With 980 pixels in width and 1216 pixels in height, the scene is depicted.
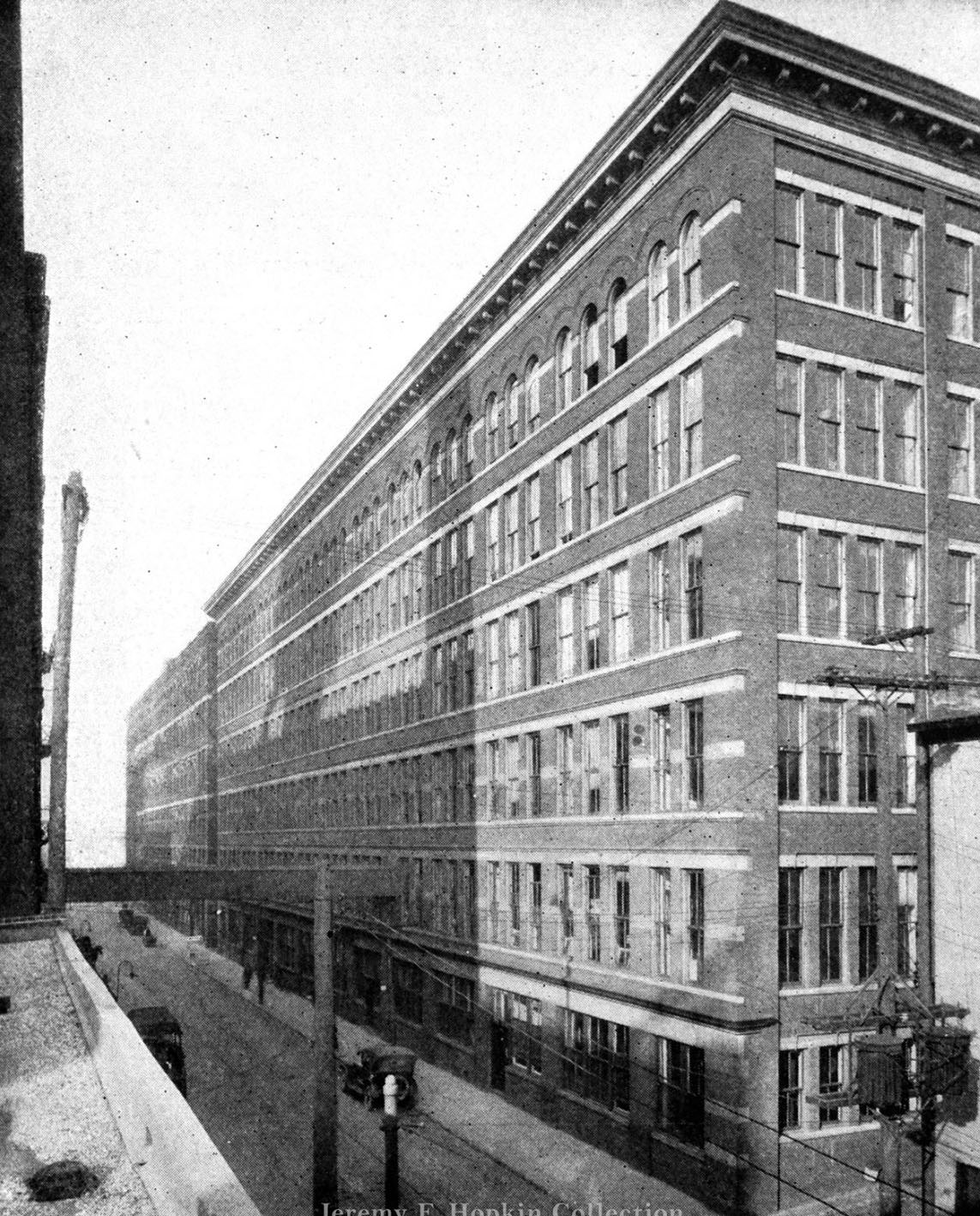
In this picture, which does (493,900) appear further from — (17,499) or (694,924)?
(17,499)

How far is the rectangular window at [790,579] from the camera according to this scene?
23062 millimetres

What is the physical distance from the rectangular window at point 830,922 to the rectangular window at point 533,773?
9.56 metres

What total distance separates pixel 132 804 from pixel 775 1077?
122249 mm

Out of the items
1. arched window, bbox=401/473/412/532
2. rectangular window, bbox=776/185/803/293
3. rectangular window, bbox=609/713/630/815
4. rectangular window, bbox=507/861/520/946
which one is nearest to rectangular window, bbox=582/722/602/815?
rectangular window, bbox=609/713/630/815

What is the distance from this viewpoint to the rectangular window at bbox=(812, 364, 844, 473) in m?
23.9

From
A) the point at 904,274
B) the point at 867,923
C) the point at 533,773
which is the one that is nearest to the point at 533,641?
the point at 533,773

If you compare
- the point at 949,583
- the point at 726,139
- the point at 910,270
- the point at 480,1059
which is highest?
the point at 726,139

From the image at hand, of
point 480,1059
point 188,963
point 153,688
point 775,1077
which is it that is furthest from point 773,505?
point 153,688

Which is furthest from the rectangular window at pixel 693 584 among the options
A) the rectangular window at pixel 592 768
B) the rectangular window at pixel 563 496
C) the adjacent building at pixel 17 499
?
the adjacent building at pixel 17 499

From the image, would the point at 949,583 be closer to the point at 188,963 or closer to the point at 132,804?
the point at 188,963

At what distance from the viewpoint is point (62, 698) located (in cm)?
3141

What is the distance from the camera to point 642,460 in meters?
26.3

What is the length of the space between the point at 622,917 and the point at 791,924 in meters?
4.84

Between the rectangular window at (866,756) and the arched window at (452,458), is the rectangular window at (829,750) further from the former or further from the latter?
the arched window at (452,458)
